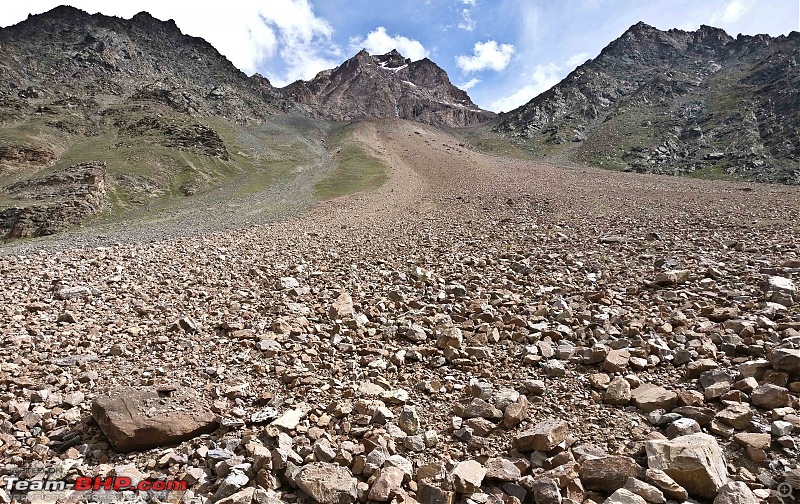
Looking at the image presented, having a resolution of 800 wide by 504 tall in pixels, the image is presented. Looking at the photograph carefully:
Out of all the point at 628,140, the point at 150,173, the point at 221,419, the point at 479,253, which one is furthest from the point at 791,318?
the point at 628,140

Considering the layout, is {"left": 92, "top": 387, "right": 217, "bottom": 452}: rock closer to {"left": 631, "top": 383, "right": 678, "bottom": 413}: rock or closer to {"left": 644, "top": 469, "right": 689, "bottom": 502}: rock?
{"left": 644, "top": 469, "right": 689, "bottom": 502}: rock

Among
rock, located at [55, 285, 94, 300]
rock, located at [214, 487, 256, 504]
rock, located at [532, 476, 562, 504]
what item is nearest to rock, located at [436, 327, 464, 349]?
rock, located at [532, 476, 562, 504]

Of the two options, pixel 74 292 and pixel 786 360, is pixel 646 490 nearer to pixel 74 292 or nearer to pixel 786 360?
pixel 786 360

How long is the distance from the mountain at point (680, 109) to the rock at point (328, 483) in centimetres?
7611

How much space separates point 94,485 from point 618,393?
22.2 ft

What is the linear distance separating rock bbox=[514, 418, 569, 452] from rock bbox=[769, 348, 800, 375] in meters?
3.40

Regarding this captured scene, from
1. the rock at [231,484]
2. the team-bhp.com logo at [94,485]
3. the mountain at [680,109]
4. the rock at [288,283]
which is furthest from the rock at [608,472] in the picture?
the mountain at [680,109]

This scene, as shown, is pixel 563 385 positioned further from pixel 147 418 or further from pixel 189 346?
pixel 189 346

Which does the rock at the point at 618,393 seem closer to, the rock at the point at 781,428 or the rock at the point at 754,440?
the rock at the point at 754,440

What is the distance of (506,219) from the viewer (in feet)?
68.6

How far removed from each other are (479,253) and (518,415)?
383 inches

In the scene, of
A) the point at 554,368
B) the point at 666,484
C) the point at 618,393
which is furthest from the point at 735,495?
the point at 554,368

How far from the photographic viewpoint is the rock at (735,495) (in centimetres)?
366

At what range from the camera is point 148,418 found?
5.25m
